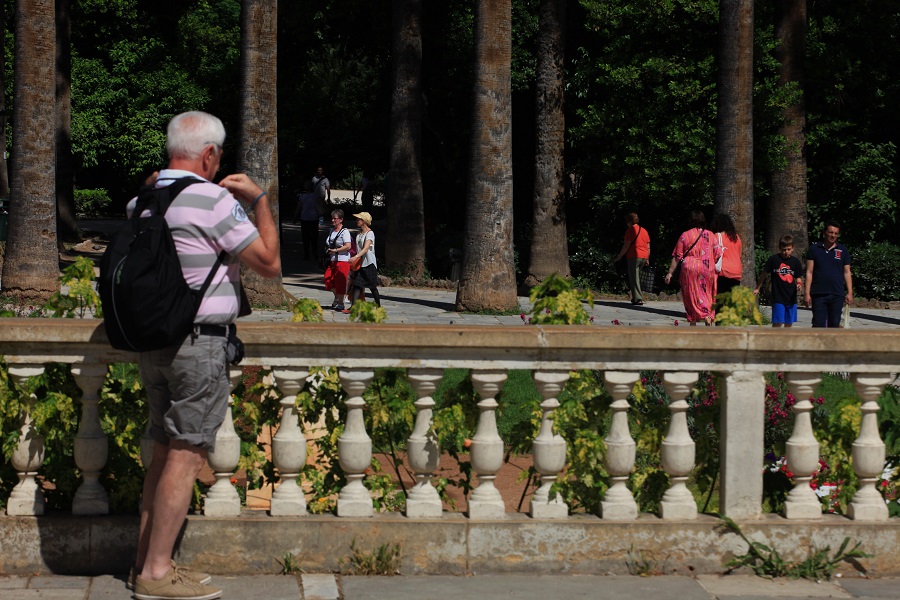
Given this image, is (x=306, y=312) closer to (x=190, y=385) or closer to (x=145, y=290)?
(x=190, y=385)

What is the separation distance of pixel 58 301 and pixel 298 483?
4.56 feet

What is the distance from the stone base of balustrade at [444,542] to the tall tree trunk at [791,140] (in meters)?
20.1

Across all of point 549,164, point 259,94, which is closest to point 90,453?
point 259,94

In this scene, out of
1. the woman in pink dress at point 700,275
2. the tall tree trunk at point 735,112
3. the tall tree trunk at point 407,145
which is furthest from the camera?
the tall tree trunk at point 407,145

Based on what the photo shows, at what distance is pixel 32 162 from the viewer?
18.6m

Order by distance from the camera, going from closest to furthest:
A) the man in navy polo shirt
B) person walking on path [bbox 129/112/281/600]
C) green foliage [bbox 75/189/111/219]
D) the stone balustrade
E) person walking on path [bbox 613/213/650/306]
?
person walking on path [bbox 129/112/281/600], the stone balustrade, the man in navy polo shirt, person walking on path [bbox 613/213/650/306], green foliage [bbox 75/189/111/219]

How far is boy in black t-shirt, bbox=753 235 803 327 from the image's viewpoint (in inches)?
610

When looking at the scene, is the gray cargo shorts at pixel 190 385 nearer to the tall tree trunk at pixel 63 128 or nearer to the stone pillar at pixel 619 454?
the stone pillar at pixel 619 454

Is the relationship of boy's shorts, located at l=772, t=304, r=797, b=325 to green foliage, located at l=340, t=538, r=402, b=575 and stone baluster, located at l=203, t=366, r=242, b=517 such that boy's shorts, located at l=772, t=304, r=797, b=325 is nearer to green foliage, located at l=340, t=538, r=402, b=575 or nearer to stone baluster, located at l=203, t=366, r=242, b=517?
green foliage, located at l=340, t=538, r=402, b=575

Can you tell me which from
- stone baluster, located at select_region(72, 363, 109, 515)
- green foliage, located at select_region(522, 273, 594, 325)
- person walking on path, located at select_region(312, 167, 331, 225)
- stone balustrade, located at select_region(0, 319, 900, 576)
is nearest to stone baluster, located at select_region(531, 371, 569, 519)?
stone balustrade, located at select_region(0, 319, 900, 576)

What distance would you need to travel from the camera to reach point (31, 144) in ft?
60.9

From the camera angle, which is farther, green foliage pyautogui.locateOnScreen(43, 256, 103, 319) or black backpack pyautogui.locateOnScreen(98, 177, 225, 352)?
green foliage pyautogui.locateOnScreen(43, 256, 103, 319)

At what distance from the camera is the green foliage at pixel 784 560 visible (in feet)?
17.3

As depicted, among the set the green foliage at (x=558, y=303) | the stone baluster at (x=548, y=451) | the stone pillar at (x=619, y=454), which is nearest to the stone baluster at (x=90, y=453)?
the stone baluster at (x=548, y=451)
